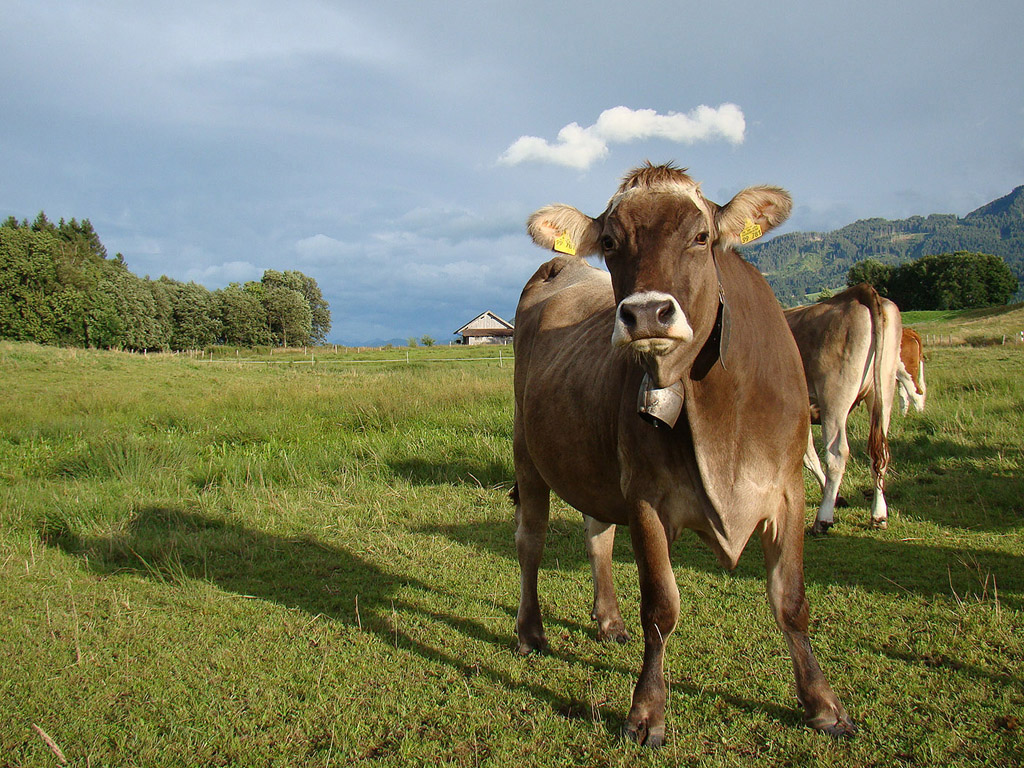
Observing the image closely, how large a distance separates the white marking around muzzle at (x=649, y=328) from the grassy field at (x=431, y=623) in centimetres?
183

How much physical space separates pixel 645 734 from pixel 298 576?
11.7 ft

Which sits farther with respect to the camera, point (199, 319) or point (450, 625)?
point (199, 319)

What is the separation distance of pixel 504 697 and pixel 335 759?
918 millimetres

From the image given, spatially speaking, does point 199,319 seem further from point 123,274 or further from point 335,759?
point 335,759

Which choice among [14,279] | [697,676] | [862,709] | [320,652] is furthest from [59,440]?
[14,279]

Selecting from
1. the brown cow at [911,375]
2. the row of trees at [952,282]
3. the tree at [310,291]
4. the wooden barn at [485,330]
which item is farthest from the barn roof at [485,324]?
the brown cow at [911,375]

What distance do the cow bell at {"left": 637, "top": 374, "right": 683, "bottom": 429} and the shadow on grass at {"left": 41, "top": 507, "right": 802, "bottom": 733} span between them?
4.99ft

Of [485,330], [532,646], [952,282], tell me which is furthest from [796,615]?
[485,330]

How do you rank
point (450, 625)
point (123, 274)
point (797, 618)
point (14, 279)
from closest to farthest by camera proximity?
point (797, 618) → point (450, 625) → point (14, 279) → point (123, 274)

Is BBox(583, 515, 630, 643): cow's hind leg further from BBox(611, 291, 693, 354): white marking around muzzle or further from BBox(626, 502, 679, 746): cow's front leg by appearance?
BBox(611, 291, 693, 354): white marking around muzzle

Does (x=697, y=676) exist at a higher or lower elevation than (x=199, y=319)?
lower

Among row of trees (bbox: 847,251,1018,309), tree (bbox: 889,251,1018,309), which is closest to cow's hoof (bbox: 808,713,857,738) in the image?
row of trees (bbox: 847,251,1018,309)

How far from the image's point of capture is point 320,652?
4105 millimetres

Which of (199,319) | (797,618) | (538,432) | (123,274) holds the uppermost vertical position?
(123,274)
